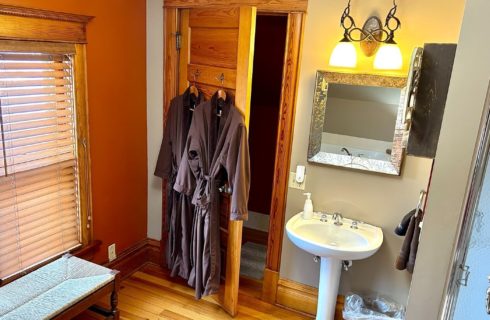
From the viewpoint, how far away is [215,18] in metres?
2.51

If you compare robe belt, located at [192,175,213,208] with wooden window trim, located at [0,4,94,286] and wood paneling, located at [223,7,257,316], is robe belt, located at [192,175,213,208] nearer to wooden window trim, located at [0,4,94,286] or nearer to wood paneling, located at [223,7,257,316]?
wood paneling, located at [223,7,257,316]

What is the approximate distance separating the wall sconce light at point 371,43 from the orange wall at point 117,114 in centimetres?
142

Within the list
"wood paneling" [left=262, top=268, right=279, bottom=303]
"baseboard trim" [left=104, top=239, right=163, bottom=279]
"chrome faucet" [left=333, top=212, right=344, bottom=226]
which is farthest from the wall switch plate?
"baseboard trim" [left=104, top=239, right=163, bottom=279]

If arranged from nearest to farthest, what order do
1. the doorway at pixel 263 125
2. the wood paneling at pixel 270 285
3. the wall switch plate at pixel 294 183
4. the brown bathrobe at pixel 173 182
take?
the wall switch plate at pixel 294 183
the brown bathrobe at pixel 173 182
the wood paneling at pixel 270 285
the doorway at pixel 263 125

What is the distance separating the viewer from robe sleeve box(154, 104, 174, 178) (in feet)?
9.30

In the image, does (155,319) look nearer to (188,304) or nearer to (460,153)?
(188,304)

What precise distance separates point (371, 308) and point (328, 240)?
21.0 inches

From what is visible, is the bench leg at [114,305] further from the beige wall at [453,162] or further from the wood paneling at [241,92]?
the beige wall at [453,162]

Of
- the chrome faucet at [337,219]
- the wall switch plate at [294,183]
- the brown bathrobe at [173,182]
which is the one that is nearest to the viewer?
the chrome faucet at [337,219]

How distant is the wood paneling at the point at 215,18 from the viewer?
94.3 inches

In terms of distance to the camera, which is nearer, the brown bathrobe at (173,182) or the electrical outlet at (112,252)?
the brown bathrobe at (173,182)

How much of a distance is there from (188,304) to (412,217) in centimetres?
172

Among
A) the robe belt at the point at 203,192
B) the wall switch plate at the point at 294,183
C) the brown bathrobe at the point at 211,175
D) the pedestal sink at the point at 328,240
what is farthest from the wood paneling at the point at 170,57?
the pedestal sink at the point at 328,240

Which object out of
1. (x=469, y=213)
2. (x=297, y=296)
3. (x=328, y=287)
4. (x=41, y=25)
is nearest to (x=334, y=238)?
(x=328, y=287)
